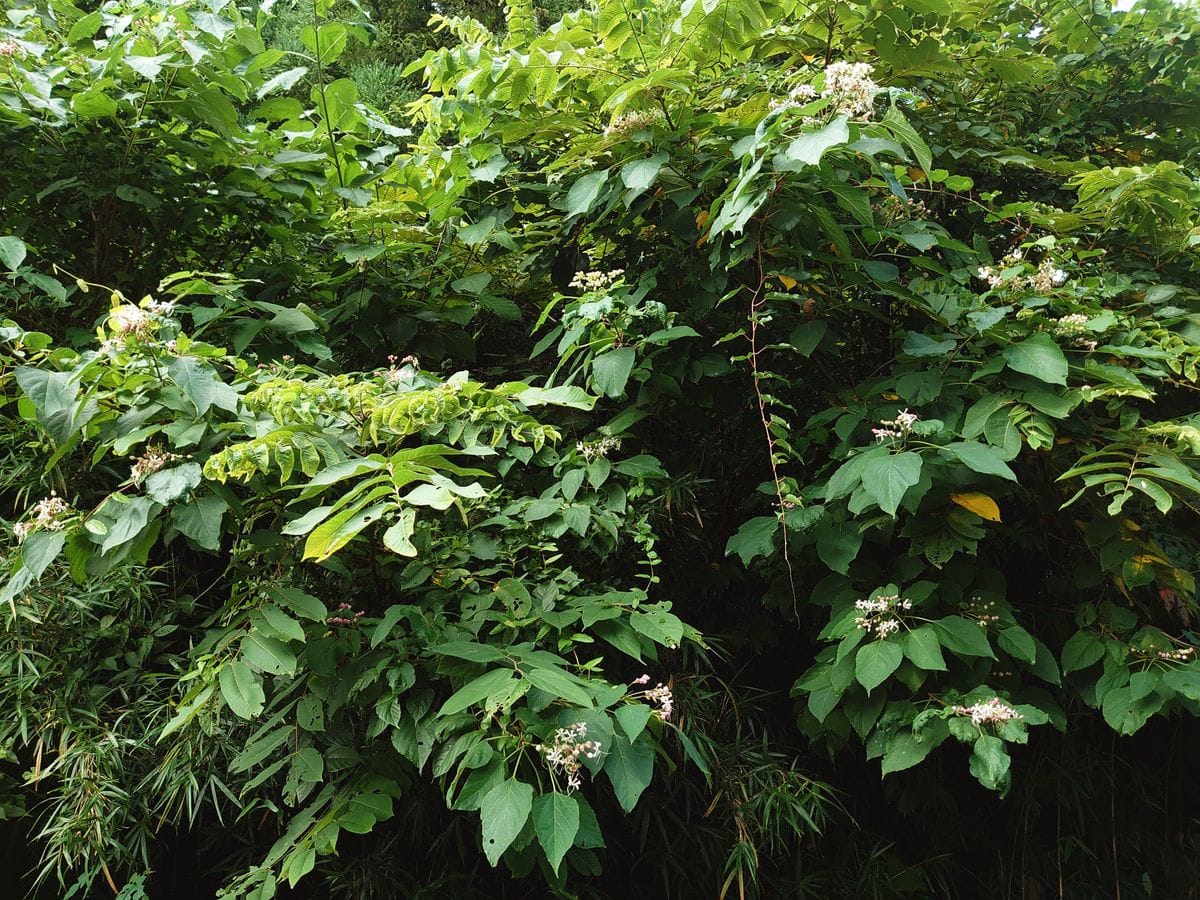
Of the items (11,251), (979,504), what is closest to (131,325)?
(11,251)

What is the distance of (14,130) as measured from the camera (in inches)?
63.3

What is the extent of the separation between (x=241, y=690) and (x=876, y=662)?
100 cm

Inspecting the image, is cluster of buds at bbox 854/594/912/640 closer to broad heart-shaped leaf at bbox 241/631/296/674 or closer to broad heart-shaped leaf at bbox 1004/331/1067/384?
broad heart-shaped leaf at bbox 1004/331/1067/384

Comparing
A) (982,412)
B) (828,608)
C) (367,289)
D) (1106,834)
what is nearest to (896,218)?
(982,412)

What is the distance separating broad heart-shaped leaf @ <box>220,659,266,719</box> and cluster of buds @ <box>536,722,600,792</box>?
43 centimetres

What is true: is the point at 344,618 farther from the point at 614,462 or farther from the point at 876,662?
the point at 876,662

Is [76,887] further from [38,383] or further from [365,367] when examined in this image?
[365,367]

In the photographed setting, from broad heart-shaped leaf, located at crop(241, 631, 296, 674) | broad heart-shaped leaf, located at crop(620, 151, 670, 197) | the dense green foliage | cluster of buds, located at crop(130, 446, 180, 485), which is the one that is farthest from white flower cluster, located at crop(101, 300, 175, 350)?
broad heart-shaped leaf, located at crop(620, 151, 670, 197)

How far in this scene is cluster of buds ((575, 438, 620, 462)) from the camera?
1493 mm

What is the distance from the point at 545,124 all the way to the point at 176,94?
2.69ft

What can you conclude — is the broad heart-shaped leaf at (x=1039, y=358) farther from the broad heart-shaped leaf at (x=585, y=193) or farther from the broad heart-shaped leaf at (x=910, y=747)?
the broad heart-shaped leaf at (x=585, y=193)

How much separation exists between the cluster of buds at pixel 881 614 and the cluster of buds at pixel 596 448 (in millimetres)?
555

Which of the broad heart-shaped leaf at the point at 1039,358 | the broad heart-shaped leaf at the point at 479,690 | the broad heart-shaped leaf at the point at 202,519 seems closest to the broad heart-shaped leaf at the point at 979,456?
the broad heart-shaped leaf at the point at 1039,358

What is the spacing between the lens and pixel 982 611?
1357 mm
